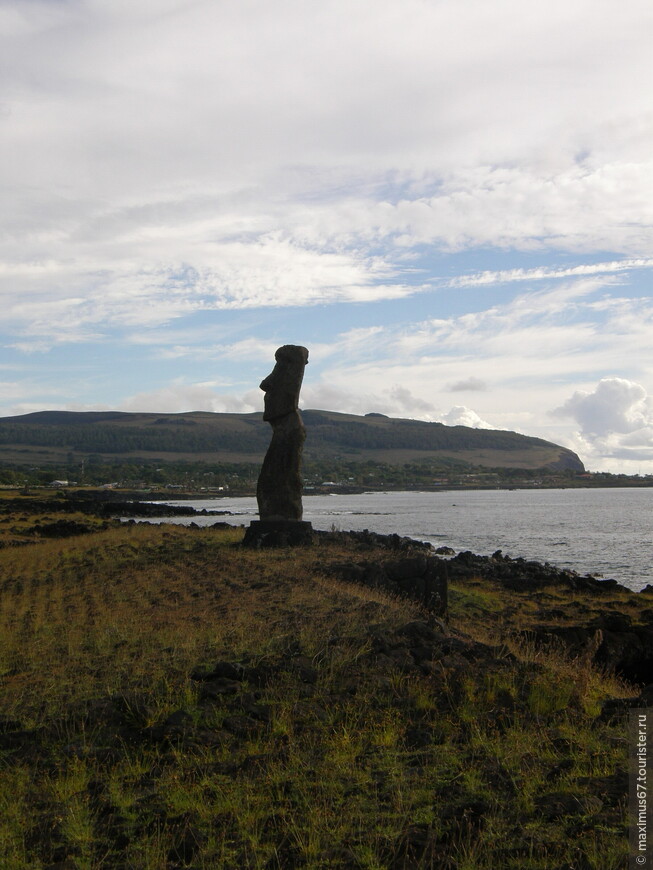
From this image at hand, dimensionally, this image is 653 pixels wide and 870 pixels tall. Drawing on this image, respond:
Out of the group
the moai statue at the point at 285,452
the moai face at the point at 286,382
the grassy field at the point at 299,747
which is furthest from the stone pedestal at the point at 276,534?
the grassy field at the point at 299,747

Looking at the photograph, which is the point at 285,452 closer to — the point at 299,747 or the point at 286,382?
the point at 286,382

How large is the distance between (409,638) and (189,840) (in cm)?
533

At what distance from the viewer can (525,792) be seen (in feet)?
19.6

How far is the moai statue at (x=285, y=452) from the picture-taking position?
2414 cm

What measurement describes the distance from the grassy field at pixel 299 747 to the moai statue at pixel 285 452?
A: 11289 mm

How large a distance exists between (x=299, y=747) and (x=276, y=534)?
55.3 ft

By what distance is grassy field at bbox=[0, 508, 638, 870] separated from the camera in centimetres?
533

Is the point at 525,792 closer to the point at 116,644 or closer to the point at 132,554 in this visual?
the point at 116,644

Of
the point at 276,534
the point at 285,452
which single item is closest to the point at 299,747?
the point at 276,534

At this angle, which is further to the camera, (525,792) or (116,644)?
(116,644)

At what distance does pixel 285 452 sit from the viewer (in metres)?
24.3

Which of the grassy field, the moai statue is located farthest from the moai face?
the grassy field

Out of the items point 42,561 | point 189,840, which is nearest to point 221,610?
point 189,840

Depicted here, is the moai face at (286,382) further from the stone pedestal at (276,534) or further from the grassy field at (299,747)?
the grassy field at (299,747)
